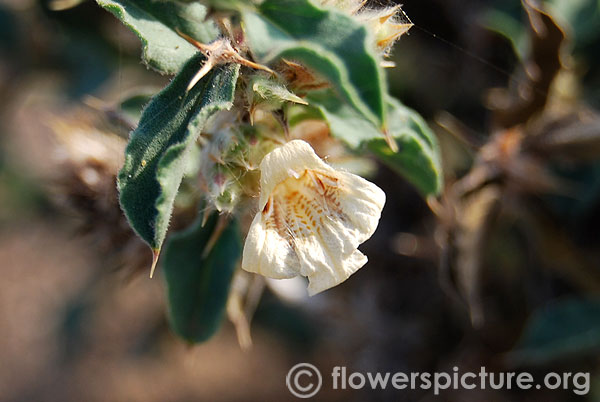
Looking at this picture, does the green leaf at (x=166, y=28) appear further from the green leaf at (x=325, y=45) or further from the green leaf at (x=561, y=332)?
the green leaf at (x=561, y=332)

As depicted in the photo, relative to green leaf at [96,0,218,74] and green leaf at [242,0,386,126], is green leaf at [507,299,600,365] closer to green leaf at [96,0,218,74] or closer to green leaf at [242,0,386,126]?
green leaf at [242,0,386,126]

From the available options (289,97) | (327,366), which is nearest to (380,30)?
(289,97)

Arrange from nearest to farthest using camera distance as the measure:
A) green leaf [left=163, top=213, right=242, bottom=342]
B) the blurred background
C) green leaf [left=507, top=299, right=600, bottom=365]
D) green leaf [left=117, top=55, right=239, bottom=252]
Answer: green leaf [left=117, top=55, right=239, bottom=252], green leaf [left=163, top=213, right=242, bottom=342], the blurred background, green leaf [left=507, top=299, right=600, bottom=365]

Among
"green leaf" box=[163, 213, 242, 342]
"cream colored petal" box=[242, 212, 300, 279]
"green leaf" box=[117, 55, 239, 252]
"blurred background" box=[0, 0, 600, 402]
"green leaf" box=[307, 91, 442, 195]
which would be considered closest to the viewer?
"green leaf" box=[117, 55, 239, 252]

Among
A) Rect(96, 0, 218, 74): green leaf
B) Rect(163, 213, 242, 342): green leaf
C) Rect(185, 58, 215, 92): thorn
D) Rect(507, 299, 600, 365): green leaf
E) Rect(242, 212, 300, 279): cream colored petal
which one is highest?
Rect(185, 58, 215, 92): thorn

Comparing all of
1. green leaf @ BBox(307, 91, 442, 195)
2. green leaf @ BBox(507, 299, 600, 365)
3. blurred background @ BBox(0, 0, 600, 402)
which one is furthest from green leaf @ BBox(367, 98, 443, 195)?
green leaf @ BBox(507, 299, 600, 365)

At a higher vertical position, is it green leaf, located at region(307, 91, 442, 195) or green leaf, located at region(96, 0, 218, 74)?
green leaf, located at region(96, 0, 218, 74)

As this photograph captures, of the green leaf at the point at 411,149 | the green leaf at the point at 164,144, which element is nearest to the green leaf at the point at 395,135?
the green leaf at the point at 411,149

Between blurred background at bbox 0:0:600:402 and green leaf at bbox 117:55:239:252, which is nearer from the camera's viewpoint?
green leaf at bbox 117:55:239:252

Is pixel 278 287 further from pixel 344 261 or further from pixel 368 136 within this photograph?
pixel 344 261
